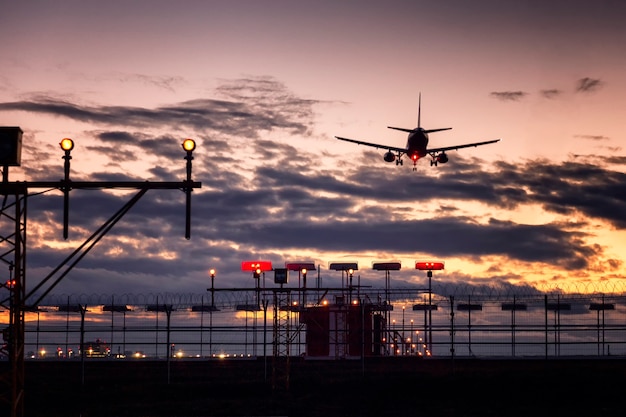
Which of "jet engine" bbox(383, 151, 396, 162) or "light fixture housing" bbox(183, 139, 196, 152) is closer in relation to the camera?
"light fixture housing" bbox(183, 139, 196, 152)

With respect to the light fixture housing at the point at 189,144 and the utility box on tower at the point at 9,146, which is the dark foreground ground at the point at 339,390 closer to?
the utility box on tower at the point at 9,146

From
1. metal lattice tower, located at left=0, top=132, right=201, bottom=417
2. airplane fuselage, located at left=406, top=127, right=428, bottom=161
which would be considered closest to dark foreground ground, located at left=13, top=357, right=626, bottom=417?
metal lattice tower, located at left=0, top=132, right=201, bottom=417

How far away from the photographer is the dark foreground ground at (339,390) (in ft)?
121

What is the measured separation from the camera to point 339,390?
4253cm

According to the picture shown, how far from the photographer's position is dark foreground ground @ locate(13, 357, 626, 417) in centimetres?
3694

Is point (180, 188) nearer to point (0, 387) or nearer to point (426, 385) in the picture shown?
point (426, 385)

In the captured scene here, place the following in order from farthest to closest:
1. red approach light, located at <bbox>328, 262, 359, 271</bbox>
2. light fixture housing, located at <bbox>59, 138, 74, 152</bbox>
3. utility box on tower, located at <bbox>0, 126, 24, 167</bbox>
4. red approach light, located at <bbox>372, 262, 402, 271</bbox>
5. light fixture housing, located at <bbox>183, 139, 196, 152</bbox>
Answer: red approach light, located at <bbox>372, 262, 402, 271</bbox> → red approach light, located at <bbox>328, 262, 359, 271</bbox> → utility box on tower, located at <bbox>0, 126, 24, 167</bbox> → light fixture housing, located at <bbox>59, 138, 74, 152</bbox> → light fixture housing, located at <bbox>183, 139, 196, 152</bbox>

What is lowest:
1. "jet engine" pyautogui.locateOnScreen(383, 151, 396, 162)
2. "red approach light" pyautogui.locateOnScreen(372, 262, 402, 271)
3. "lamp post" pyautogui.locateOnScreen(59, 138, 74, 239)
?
"red approach light" pyautogui.locateOnScreen(372, 262, 402, 271)

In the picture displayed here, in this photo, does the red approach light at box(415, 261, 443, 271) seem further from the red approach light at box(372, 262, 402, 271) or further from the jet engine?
the jet engine

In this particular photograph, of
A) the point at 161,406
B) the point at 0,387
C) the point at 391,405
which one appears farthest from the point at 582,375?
the point at 0,387


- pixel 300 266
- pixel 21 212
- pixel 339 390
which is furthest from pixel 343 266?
pixel 21 212

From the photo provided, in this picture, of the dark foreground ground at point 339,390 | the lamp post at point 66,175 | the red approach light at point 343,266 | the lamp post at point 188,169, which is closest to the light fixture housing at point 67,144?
the lamp post at point 66,175

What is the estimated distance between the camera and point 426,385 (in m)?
43.6

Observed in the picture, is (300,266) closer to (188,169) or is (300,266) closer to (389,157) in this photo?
(389,157)
